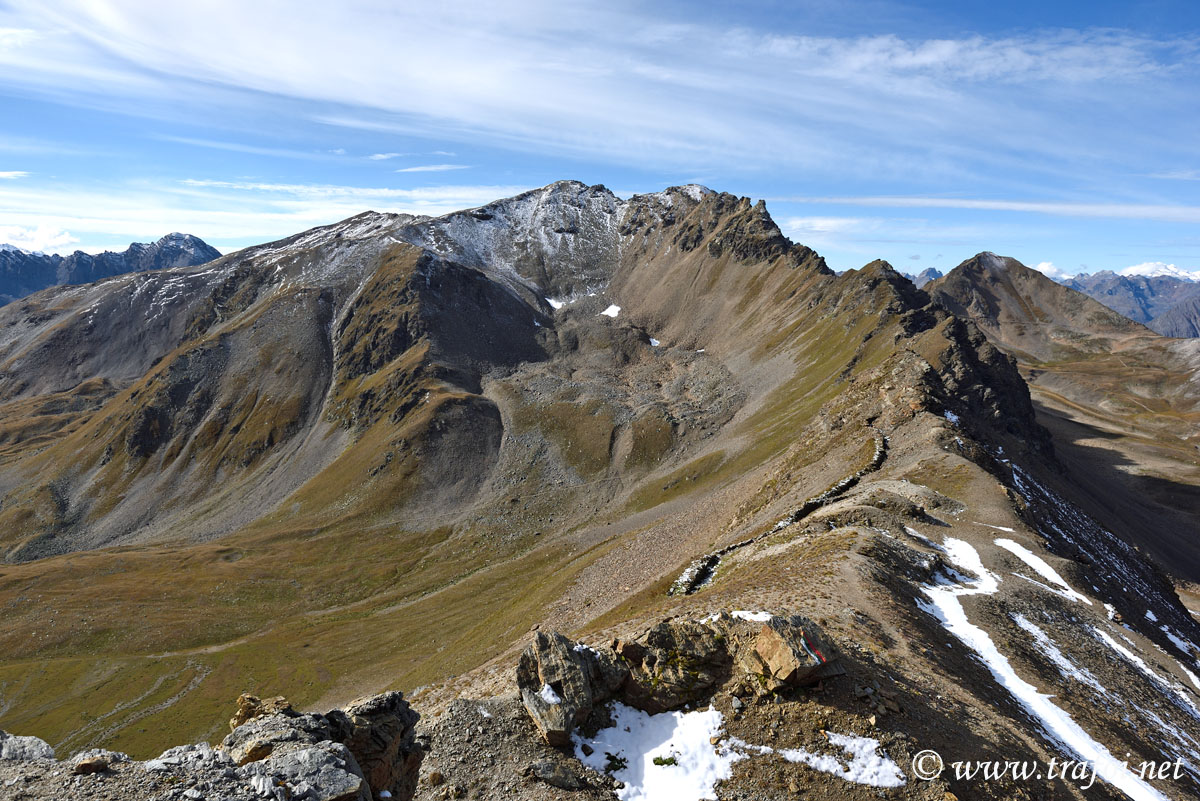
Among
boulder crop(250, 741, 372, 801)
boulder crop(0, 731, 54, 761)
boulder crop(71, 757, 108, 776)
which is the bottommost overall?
boulder crop(0, 731, 54, 761)

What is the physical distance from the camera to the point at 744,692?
2083cm

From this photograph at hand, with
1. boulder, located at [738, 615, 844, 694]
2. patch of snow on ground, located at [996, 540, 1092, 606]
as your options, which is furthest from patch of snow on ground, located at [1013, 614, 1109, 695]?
boulder, located at [738, 615, 844, 694]

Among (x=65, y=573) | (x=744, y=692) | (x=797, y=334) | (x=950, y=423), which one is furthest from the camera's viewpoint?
(x=797, y=334)

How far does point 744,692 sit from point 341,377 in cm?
19605

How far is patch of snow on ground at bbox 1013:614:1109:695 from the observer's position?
29758mm

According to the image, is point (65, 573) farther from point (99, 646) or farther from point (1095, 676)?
point (1095, 676)

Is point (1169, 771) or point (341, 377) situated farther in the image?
point (341, 377)

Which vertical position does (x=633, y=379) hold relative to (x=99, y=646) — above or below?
above

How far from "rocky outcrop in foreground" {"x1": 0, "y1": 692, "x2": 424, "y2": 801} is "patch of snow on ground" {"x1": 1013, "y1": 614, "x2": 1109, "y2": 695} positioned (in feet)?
109

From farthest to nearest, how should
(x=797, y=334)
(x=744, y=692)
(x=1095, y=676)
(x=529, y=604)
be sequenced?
(x=797, y=334) < (x=529, y=604) < (x=1095, y=676) < (x=744, y=692)

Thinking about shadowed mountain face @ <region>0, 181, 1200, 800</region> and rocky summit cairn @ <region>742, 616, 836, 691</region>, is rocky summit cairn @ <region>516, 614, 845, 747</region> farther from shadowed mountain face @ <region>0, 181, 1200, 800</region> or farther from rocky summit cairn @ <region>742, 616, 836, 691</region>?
shadowed mountain face @ <region>0, 181, 1200, 800</region>

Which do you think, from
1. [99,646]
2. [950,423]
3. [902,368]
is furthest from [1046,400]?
[99,646]

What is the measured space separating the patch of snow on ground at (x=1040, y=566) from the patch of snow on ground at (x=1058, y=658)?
8510mm

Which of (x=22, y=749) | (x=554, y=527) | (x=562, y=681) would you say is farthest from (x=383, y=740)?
(x=554, y=527)
